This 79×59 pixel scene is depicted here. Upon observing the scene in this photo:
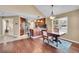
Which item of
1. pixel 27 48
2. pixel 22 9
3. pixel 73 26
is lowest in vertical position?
pixel 27 48

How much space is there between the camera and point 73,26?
7.21 feet

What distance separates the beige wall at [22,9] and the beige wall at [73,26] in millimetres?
461

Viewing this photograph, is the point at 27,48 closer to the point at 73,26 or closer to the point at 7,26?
the point at 7,26

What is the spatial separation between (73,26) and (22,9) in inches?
40.0

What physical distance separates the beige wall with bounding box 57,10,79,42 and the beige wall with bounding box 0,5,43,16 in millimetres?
461

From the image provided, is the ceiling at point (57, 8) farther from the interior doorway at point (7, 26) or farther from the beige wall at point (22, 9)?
the interior doorway at point (7, 26)

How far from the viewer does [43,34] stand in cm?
227

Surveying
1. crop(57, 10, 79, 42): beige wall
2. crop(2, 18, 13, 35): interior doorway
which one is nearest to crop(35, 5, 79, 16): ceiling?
crop(57, 10, 79, 42): beige wall

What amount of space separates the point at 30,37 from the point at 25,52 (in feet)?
1.00

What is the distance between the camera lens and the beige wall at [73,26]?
7.06 feet

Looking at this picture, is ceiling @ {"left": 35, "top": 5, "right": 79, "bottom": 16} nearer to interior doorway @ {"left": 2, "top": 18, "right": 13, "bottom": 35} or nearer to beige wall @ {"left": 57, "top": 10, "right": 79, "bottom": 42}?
beige wall @ {"left": 57, "top": 10, "right": 79, "bottom": 42}

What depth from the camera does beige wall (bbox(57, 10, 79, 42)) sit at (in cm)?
215

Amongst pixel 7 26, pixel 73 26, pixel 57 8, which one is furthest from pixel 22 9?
pixel 73 26

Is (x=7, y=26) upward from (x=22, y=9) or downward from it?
downward
